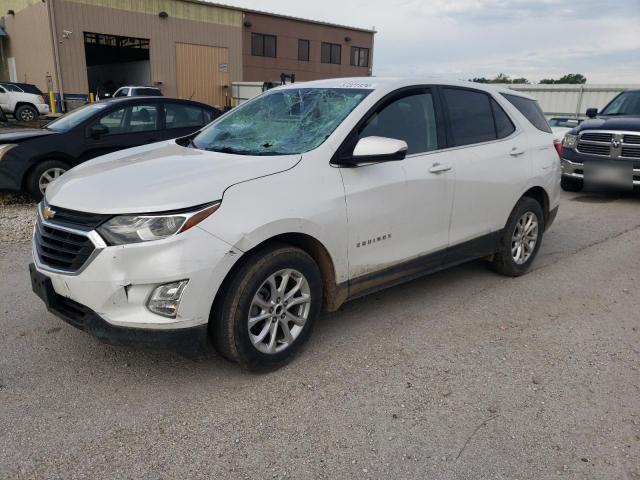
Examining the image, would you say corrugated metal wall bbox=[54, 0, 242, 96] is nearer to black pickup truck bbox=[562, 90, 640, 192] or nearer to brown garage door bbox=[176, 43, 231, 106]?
brown garage door bbox=[176, 43, 231, 106]

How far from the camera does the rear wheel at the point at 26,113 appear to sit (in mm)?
22577

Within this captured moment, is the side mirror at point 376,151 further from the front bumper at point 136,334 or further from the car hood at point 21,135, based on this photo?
the car hood at point 21,135

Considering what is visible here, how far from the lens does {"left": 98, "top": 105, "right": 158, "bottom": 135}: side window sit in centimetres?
805

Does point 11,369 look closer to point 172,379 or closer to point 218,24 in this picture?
point 172,379

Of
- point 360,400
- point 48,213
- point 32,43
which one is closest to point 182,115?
point 48,213

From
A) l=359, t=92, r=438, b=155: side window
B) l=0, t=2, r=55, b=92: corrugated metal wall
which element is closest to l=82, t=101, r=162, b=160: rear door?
l=359, t=92, r=438, b=155: side window

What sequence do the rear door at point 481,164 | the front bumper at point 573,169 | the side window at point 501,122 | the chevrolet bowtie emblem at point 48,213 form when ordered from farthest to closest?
the front bumper at point 573,169, the side window at point 501,122, the rear door at point 481,164, the chevrolet bowtie emblem at point 48,213

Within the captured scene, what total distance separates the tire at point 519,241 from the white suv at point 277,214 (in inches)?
5.4

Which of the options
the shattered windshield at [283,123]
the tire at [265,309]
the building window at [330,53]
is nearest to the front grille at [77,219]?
the tire at [265,309]

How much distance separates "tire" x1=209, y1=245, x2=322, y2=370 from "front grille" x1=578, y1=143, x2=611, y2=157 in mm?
7701

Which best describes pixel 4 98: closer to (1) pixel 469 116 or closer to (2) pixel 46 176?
(2) pixel 46 176

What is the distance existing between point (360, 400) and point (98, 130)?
660cm

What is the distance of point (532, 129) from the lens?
16.7 ft

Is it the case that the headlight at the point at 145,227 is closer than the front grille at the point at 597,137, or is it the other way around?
the headlight at the point at 145,227
